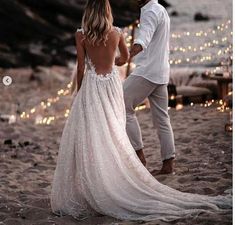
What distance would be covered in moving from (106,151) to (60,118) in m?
3.18

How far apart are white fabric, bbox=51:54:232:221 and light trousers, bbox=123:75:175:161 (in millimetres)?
425

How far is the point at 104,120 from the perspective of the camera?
2961mm

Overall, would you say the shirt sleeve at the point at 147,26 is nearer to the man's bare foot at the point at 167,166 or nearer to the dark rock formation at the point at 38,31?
the man's bare foot at the point at 167,166

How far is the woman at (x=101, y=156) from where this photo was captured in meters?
2.89

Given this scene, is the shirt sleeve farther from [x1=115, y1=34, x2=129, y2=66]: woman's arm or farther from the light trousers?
the light trousers

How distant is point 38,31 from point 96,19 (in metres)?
5.07

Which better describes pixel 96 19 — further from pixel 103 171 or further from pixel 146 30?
pixel 103 171

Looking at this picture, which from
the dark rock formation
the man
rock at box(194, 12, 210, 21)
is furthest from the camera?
the dark rock formation

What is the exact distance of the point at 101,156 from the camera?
2.93m

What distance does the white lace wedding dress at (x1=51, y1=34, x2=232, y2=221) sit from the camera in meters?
2.89

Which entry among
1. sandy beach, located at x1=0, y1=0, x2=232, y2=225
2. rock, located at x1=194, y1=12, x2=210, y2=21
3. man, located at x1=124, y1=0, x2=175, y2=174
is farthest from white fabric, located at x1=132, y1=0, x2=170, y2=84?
rock, located at x1=194, y1=12, x2=210, y2=21

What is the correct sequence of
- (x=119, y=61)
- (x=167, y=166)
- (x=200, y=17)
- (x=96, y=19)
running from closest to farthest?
(x=96, y=19) < (x=119, y=61) < (x=167, y=166) < (x=200, y=17)

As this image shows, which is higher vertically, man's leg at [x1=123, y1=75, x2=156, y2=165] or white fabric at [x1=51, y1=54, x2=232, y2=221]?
man's leg at [x1=123, y1=75, x2=156, y2=165]

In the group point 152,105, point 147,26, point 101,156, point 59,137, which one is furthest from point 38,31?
point 101,156
